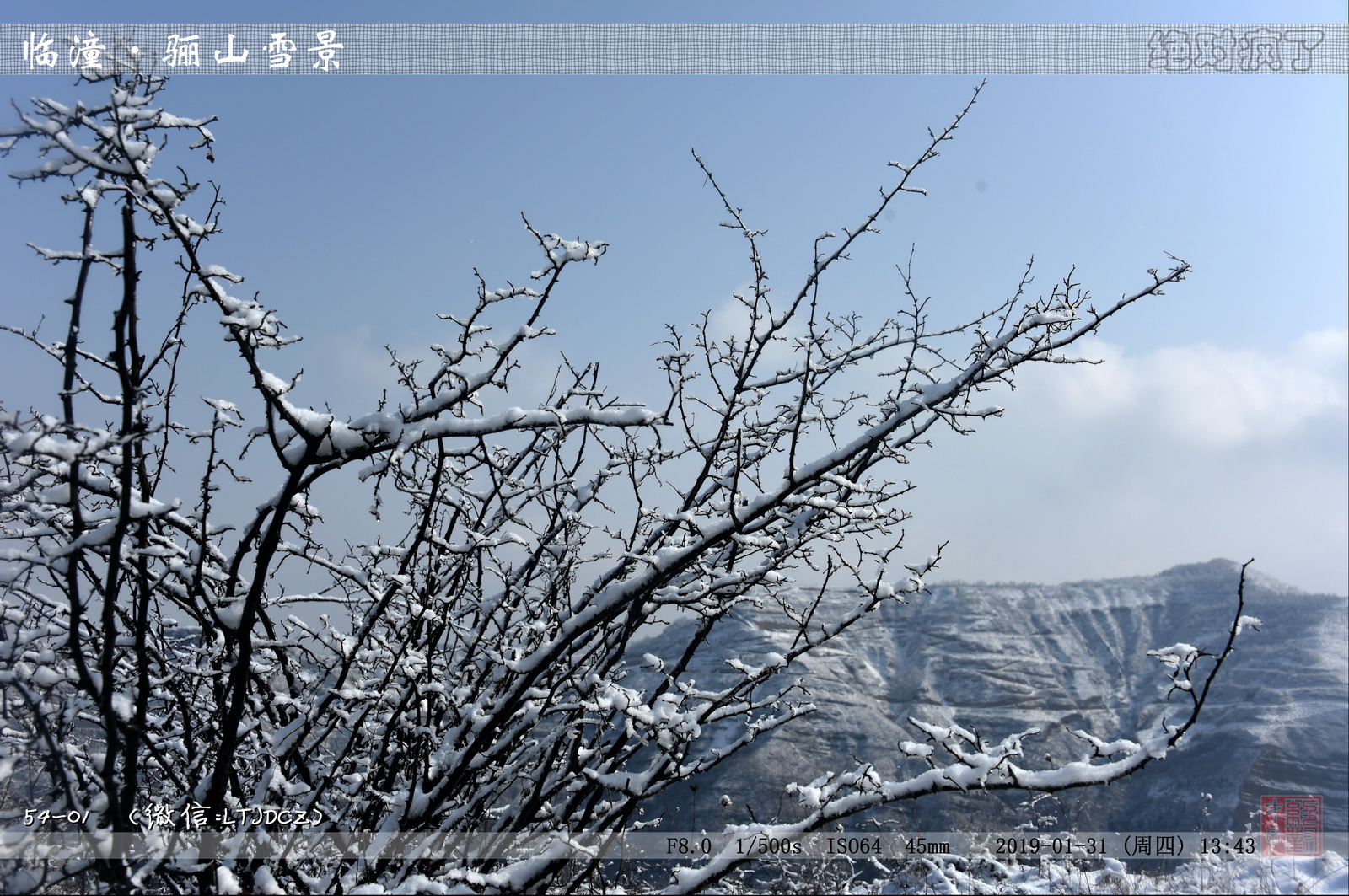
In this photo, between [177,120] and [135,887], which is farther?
[135,887]

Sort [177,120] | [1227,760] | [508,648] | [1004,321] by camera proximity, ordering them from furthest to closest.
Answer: [1227,760] → [508,648] → [1004,321] → [177,120]

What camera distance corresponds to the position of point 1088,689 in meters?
42.4

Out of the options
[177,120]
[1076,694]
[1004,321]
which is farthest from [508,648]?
[1076,694]

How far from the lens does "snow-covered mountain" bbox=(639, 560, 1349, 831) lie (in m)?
33.8

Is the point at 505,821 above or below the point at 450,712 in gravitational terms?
below

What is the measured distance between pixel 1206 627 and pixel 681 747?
176ft

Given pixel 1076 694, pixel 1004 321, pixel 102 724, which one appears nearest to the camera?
pixel 102 724

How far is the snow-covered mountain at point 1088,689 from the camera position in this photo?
111 ft

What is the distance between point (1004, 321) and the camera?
92.7 inches

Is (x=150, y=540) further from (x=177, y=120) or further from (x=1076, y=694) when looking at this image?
(x=1076, y=694)

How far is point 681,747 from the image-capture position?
2.18 meters

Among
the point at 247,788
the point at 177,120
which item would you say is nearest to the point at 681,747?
the point at 247,788

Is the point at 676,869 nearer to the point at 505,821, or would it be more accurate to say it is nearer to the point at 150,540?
the point at 505,821

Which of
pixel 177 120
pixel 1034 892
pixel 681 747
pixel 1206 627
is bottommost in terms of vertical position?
pixel 1206 627
